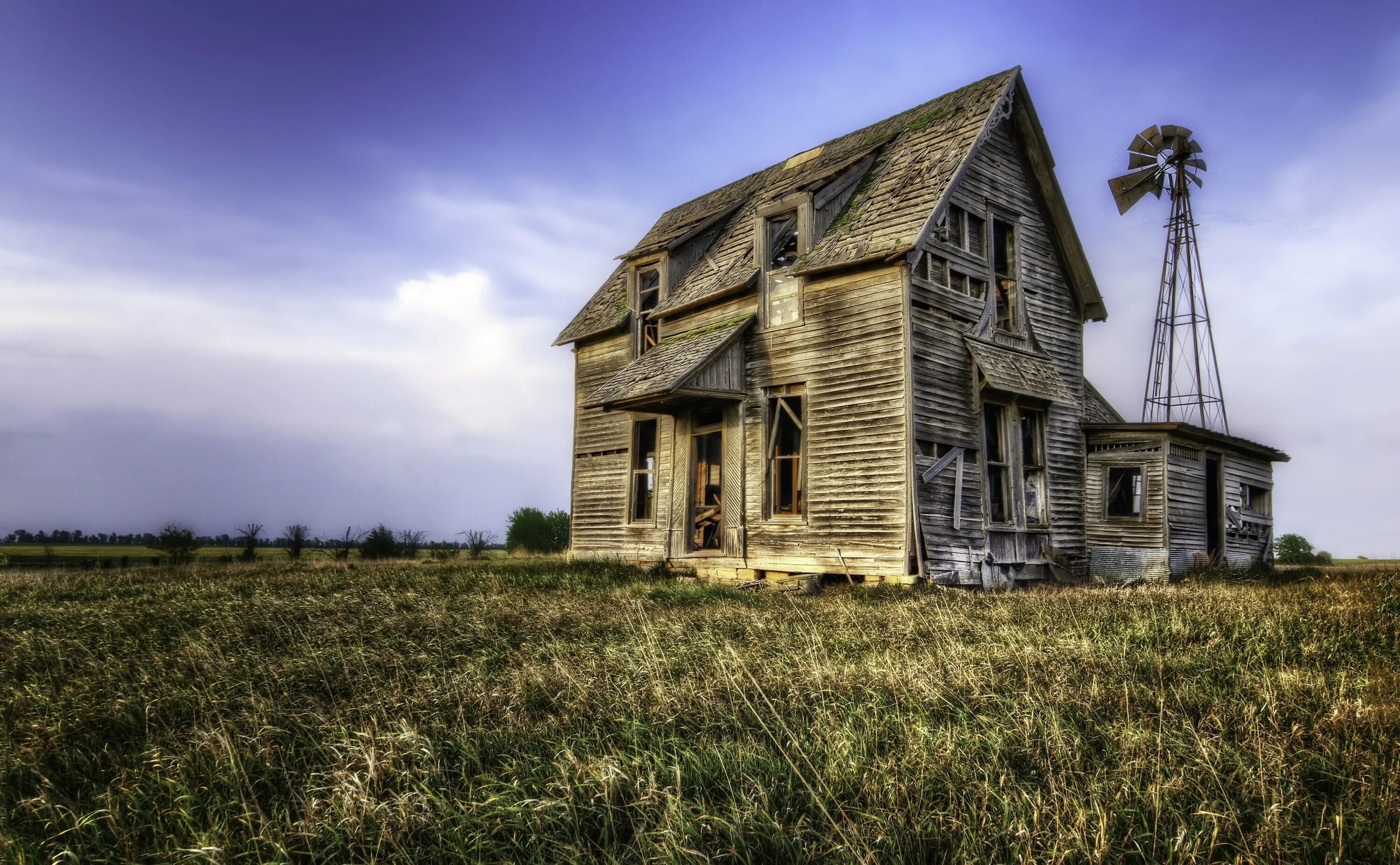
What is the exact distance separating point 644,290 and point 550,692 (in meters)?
16.0

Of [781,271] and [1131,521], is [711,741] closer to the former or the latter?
[781,271]

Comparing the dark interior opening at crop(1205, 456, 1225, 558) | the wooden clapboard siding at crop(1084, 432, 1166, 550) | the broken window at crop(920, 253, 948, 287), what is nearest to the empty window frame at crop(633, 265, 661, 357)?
the broken window at crop(920, 253, 948, 287)

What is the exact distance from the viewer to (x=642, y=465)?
63.5ft

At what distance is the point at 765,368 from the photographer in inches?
609

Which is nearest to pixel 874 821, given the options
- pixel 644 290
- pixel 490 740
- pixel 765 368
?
pixel 490 740

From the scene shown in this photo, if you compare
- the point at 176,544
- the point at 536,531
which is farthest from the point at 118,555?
the point at 536,531

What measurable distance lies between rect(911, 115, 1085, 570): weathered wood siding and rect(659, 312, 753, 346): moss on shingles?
3652mm

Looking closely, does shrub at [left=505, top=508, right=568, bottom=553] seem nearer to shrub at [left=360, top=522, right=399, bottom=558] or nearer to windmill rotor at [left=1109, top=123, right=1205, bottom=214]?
shrub at [left=360, top=522, right=399, bottom=558]

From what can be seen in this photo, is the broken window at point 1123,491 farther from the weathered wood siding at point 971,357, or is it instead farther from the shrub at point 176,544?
the shrub at point 176,544

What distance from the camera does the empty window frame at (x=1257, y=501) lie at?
19828 millimetres

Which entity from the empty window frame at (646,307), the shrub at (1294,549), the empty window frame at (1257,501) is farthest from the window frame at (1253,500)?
the shrub at (1294,549)

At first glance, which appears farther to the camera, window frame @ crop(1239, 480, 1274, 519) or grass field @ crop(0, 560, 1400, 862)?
window frame @ crop(1239, 480, 1274, 519)

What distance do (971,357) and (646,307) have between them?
8717 mm

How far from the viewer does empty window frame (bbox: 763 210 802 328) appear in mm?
15352
